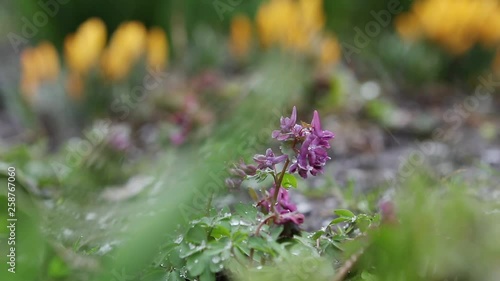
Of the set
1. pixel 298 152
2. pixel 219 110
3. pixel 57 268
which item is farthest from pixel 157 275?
pixel 219 110

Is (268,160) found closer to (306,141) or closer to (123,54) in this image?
(306,141)

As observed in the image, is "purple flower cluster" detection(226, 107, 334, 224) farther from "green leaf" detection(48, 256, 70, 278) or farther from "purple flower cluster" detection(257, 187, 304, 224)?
"green leaf" detection(48, 256, 70, 278)

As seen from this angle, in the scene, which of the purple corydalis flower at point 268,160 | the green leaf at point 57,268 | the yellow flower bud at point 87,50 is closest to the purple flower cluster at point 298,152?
the purple corydalis flower at point 268,160

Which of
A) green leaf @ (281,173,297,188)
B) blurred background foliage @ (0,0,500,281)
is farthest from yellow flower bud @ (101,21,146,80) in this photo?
green leaf @ (281,173,297,188)

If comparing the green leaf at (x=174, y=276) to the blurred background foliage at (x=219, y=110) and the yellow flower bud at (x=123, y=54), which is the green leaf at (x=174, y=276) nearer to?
the blurred background foliage at (x=219, y=110)

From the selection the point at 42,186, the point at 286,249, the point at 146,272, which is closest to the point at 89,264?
the point at 146,272

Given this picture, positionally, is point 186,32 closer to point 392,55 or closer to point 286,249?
point 392,55
